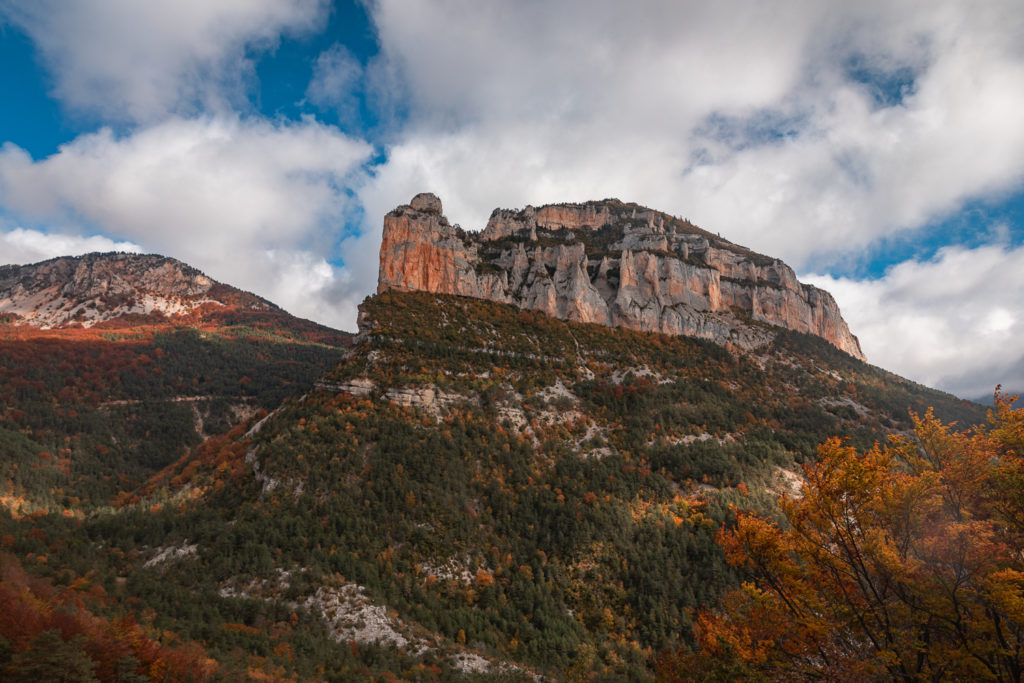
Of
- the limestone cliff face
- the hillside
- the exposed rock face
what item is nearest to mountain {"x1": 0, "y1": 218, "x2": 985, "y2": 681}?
the hillside

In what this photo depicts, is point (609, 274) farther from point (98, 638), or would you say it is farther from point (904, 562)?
point (98, 638)

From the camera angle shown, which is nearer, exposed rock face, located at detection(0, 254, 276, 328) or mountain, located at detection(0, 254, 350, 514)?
mountain, located at detection(0, 254, 350, 514)

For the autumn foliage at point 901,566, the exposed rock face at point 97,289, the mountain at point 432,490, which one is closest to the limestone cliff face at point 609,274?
the mountain at point 432,490

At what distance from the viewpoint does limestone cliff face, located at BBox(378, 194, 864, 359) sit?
80188 mm

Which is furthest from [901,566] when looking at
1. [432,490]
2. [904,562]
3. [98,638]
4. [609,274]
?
[609,274]

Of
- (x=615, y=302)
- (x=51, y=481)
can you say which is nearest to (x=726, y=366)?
(x=615, y=302)

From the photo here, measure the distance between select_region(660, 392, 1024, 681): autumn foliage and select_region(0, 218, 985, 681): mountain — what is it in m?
3.38

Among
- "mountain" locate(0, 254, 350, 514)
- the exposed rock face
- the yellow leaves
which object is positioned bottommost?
the yellow leaves

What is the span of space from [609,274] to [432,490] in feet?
220

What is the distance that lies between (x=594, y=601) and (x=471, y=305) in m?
52.0

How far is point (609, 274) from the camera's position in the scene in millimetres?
94188

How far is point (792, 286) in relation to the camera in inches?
4336

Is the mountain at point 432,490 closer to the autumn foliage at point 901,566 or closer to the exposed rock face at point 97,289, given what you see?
the autumn foliage at point 901,566

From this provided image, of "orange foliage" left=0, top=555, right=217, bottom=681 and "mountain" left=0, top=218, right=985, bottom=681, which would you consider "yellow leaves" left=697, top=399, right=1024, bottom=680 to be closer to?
"mountain" left=0, top=218, right=985, bottom=681
